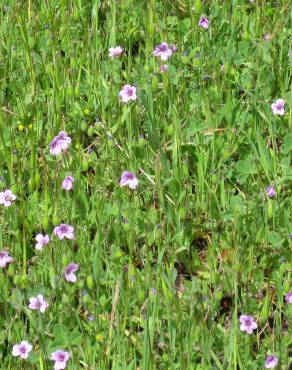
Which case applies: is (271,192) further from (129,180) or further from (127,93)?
(127,93)

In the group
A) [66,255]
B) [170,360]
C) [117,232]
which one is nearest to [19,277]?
[66,255]

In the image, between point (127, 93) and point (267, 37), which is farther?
point (267, 37)

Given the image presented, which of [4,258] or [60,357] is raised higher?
[4,258]

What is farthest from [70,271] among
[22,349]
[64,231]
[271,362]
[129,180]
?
[271,362]

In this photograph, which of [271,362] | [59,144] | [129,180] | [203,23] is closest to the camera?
[271,362]

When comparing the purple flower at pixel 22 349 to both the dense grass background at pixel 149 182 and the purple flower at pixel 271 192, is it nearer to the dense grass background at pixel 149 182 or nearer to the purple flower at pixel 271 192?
the dense grass background at pixel 149 182
